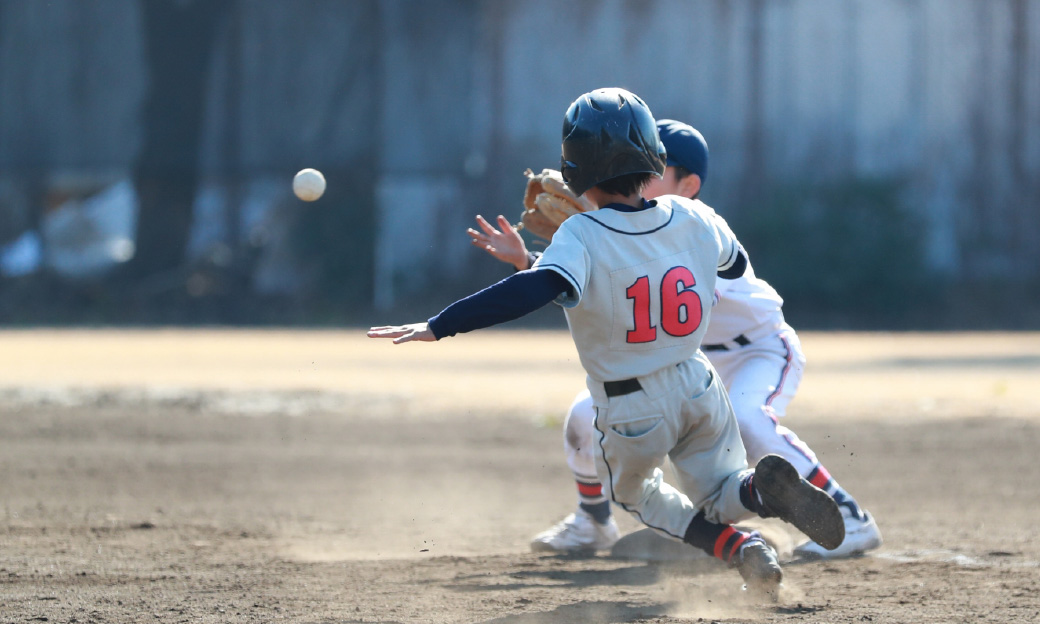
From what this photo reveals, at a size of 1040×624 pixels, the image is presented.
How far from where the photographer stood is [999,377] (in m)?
10.0

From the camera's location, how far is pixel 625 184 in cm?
327

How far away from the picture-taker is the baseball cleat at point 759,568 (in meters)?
3.14

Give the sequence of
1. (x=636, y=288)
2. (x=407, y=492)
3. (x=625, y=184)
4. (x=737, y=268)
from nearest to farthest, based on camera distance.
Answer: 1. (x=636, y=288)
2. (x=625, y=184)
3. (x=737, y=268)
4. (x=407, y=492)

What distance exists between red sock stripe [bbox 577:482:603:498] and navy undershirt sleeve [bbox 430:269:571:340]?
1458mm

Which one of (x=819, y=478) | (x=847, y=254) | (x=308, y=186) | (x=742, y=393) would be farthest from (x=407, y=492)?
(x=847, y=254)

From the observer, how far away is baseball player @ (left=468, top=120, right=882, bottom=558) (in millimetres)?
3949

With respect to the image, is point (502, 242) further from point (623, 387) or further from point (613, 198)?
point (623, 387)

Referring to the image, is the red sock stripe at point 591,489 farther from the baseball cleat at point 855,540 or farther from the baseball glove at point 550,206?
the baseball glove at point 550,206

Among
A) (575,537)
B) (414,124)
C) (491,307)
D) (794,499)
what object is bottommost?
(575,537)

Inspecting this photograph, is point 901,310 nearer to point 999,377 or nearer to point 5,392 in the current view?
point 999,377

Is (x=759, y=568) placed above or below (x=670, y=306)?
below

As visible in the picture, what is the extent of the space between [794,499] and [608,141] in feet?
3.72

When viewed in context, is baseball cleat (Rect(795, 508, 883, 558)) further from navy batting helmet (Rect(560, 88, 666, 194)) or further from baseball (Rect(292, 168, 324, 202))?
baseball (Rect(292, 168, 324, 202))

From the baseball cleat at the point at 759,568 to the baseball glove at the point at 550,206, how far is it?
1.20 meters
